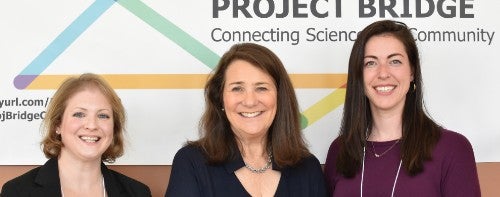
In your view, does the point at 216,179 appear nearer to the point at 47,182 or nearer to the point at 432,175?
the point at 47,182

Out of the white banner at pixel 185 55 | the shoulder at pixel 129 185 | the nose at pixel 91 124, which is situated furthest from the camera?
the white banner at pixel 185 55

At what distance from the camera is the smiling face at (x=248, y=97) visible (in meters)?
2.11

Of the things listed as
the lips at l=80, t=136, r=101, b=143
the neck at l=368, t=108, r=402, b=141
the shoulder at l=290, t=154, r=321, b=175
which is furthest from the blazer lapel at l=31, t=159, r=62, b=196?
the neck at l=368, t=108, r=402, b=141

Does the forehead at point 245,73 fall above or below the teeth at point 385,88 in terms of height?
above

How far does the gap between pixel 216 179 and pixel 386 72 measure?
2.32ft

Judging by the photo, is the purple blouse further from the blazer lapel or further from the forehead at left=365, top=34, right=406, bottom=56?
the blazer lapel

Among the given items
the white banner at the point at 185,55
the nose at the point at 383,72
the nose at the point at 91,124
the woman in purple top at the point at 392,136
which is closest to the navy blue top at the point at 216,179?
the woman in purple top at the point at 392,136

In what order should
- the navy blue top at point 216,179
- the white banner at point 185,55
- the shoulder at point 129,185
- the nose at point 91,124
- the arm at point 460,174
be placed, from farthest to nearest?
the white banner at point 185,55 < the shoulder at point 129,185 < the nose at point 91,124 < the navy blue top at point 216,179 < the arm at point 460,174

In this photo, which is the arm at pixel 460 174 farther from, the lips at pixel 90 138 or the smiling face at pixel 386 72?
the lips at pixel 90 138

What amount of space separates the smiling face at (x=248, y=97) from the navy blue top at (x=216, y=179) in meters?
0.15

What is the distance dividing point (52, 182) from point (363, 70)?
1.20 meters

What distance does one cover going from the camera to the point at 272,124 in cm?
227

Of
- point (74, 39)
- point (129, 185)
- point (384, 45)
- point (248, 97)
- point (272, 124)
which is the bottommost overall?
point (129, 185)

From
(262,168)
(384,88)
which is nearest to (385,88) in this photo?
(384,88)
